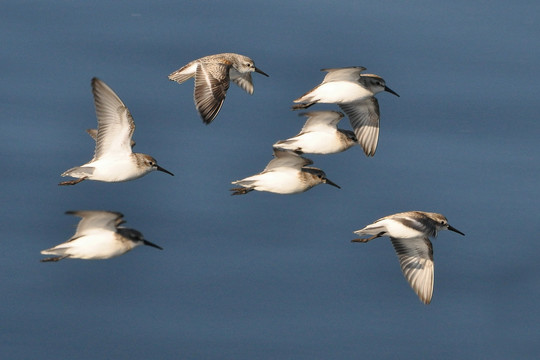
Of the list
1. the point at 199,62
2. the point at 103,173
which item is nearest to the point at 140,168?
the point at 103,173

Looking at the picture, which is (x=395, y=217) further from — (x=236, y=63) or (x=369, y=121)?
(x=236, y=63)

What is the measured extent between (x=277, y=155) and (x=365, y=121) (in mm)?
2136

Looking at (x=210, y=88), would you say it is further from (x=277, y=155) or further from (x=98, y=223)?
(x=98, y=223)

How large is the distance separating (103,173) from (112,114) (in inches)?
34.1

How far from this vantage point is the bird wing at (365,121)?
17.3 m

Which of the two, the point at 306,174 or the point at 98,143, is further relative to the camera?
the point at 306,174

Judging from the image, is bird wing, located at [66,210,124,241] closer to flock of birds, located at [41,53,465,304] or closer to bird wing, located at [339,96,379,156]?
flock of birds, located at [41,53,465,304]

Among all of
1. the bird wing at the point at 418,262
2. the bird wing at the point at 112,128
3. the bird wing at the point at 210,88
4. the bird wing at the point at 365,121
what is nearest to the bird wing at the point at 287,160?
the bird wing at the point at 210,88

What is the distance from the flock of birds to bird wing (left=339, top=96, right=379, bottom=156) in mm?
17

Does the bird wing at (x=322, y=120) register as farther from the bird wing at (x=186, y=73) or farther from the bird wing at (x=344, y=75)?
the bird wing at (x=186, y=73)

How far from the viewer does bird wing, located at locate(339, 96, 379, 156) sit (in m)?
17.3

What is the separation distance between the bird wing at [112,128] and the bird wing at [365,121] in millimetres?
4296

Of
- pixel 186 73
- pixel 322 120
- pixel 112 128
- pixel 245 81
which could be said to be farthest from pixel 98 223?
pixel 245 81

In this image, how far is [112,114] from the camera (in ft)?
48.6
